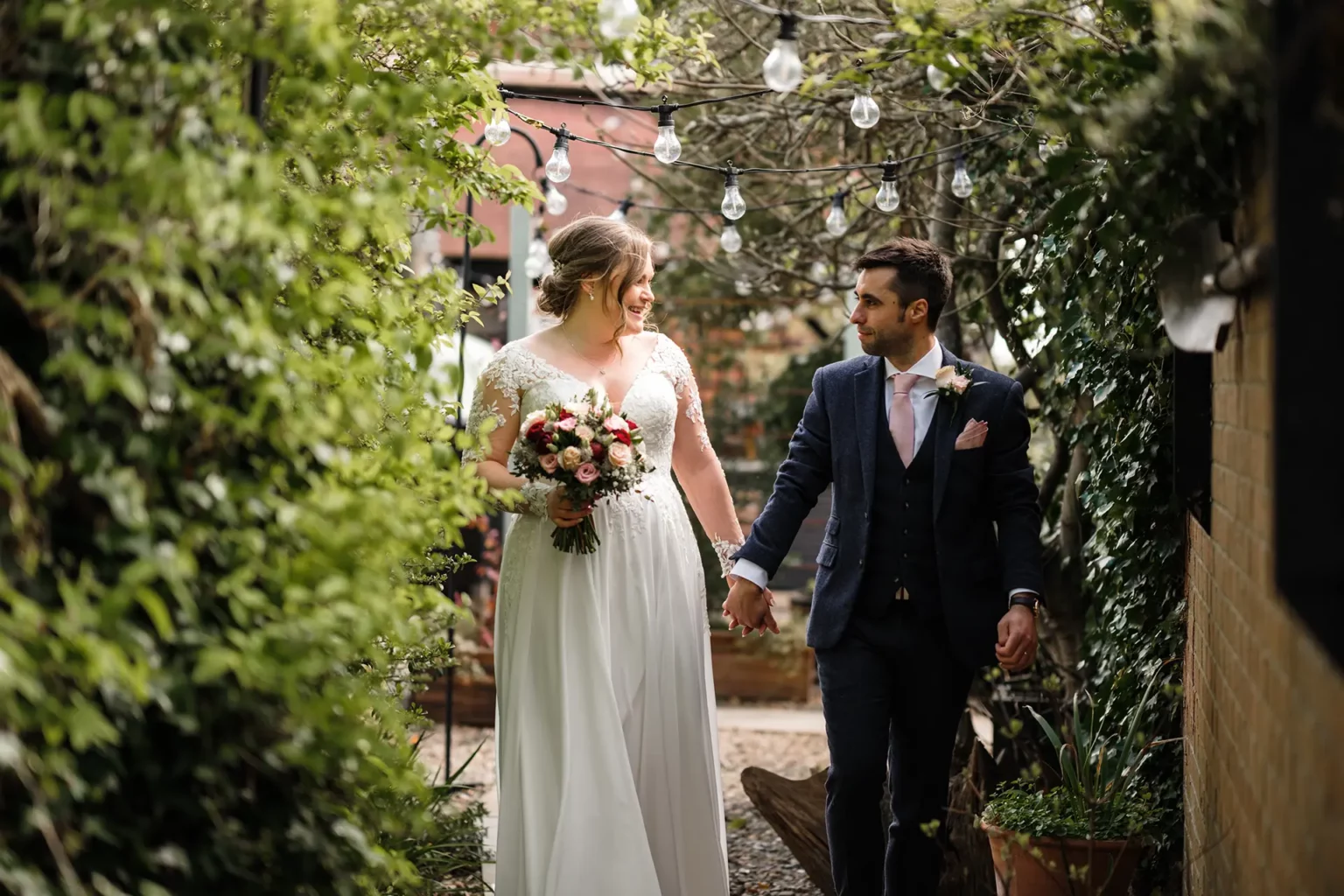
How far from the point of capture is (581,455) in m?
3.99

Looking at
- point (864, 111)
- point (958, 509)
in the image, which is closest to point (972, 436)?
point (958, 509)

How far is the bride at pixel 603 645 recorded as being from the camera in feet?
13.4

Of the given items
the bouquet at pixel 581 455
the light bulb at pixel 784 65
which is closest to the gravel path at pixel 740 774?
the bouquet at pixel 581 455

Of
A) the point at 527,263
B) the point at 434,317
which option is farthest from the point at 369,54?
the point at 527,263

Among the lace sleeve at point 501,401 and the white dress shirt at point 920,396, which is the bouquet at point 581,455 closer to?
the lace sleeve at point 501,401

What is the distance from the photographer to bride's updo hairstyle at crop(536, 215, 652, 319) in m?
4.39

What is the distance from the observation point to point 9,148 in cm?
193

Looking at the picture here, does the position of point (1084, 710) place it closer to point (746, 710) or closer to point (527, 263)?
point (527, 263)

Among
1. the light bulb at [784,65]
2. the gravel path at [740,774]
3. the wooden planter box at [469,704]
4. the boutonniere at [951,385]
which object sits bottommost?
the gravel path at [740,774]

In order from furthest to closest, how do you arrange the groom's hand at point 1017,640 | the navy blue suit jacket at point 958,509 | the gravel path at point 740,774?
1. the gravel path at point 740,774
2. the navy blue suit jacket at point 958,509
3. the groom's hand at point 1017,640

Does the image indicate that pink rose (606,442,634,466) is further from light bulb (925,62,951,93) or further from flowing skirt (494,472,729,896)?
light bulb (925,62,951,93)

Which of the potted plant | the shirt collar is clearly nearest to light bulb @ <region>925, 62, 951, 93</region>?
the shirt collar

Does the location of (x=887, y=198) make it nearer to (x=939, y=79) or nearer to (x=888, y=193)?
(x=888, y=193)

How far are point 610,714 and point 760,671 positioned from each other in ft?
16.5
